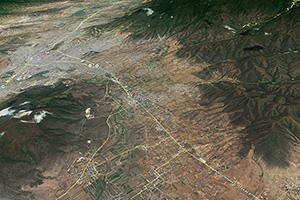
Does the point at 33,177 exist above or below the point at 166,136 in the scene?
above

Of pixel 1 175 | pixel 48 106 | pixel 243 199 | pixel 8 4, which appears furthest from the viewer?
pixel 8 4

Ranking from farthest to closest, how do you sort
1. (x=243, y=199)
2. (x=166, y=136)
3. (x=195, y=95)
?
(x=195, y=95), (x=166, y=136), (x=243, y=199)

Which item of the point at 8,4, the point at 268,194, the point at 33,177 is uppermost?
the point at 8,4

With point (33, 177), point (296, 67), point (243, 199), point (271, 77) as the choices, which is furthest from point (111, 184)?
point (296, 67)

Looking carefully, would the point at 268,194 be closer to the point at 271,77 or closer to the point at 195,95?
the point at 195,95

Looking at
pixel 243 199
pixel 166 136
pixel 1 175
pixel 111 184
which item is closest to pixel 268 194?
pixel 243 199

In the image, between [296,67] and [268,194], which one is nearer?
[268,194]

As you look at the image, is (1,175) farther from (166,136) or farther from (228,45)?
(228,45)
